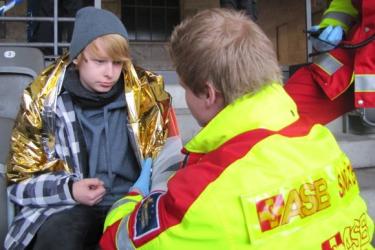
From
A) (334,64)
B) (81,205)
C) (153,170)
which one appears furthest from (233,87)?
(334,64)

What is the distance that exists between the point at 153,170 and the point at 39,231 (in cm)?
37

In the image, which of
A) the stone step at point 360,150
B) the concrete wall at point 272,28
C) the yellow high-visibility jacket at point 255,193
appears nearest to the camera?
the yellow high-visibility jacket at point 255,193

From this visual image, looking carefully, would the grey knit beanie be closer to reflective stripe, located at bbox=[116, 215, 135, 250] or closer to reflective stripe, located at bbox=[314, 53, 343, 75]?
reflective stripe, located at bbox=[116, 215, 135, 250]

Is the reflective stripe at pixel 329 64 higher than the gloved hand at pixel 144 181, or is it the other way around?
the reflective stripe at pixel 329 64

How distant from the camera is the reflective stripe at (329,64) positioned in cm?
202

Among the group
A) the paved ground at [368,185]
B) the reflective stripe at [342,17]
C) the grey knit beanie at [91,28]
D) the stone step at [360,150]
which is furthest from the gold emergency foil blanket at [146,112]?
the stone step at [360,150]

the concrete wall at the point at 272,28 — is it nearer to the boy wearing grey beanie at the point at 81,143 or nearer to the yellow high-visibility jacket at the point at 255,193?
the boy wearing grey beanie at the point at 81,143

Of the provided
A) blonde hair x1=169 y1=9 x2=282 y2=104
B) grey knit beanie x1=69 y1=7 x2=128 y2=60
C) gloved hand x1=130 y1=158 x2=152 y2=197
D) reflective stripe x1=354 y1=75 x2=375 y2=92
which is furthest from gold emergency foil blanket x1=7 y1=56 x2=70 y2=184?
reflective stripe x1=354 y1=75 x2=375 y2=92

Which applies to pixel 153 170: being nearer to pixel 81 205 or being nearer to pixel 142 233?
pixel 81 205

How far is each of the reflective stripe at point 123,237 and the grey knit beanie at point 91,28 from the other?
0.70 meters

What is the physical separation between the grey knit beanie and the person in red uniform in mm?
809

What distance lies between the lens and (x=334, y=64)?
2.03 m

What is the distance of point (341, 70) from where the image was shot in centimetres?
202

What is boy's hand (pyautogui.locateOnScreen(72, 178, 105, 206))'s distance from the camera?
151 cm
